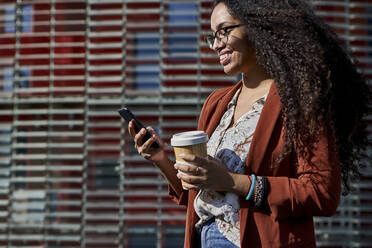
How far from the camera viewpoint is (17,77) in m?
4.41

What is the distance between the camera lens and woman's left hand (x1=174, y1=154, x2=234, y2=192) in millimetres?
1321

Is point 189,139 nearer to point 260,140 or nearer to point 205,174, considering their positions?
point 205,174

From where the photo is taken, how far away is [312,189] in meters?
1.33

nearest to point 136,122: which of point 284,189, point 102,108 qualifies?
point 284,189

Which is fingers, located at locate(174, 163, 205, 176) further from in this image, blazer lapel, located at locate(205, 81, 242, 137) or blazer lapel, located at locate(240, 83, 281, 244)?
blazer lapel, located at locate(205, 81, 242, 137)

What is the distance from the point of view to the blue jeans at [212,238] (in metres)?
1.46

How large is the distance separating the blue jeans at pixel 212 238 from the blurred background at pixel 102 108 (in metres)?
2.68

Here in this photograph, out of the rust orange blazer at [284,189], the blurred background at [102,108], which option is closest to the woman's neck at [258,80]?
the rust orange blazer at [284,189]

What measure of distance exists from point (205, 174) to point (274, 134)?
0.94 feet

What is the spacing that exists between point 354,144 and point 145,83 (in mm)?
3049

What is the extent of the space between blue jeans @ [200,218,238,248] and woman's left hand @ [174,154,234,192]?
8.1 inches

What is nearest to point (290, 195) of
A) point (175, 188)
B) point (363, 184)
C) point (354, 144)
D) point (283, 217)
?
point (283, 217)

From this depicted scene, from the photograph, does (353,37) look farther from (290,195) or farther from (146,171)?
(290,195)

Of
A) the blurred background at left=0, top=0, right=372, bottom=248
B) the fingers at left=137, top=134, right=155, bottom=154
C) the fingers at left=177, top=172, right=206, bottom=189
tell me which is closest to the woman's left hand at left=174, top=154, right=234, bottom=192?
the fingers at left=177, top=172, right=206, bottom=189
